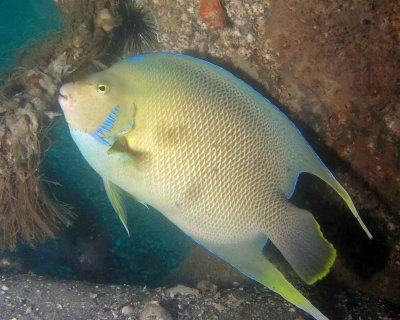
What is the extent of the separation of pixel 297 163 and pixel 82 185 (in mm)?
3931

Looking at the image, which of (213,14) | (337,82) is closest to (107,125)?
(337,82)

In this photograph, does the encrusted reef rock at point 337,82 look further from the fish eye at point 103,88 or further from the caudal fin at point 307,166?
the fish eye at point 103,88

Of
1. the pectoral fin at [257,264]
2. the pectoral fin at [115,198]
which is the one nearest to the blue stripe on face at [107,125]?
the pectoral fin at [115,198]

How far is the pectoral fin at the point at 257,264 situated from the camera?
1.37 m

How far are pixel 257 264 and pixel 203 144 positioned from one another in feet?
2.02

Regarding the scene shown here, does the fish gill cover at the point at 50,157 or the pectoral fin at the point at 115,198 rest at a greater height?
the pectoral fin at the point at 115,198

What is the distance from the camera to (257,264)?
147 centimetres

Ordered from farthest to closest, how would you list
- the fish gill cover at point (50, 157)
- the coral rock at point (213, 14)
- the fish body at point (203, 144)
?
1. the fish gill cover at point (50, 157)
2. the coral rock at point (213, 14)
3. the fish body at point (203, 144)

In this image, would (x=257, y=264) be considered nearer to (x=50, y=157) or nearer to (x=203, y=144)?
(x=203, y=144)

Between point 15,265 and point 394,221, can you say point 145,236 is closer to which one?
point 15,265

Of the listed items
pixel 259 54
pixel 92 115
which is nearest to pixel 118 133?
→ pixel 92 115

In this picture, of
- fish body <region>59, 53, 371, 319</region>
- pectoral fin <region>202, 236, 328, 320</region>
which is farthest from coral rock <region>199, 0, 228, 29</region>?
pectoral fin <region>202, 236, 328, 320</region>

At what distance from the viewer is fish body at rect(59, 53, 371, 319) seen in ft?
4.95

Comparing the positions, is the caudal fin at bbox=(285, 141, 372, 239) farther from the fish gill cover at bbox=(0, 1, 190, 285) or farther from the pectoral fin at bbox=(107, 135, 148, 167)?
the fish gill cover at bbox=(0, 1, 190, 285)
